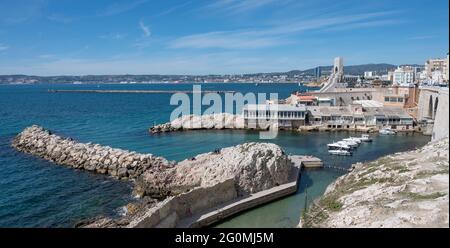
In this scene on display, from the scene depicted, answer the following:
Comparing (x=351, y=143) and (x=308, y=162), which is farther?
(x=351, y=143)

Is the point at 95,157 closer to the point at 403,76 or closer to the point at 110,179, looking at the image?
the point at 110,179

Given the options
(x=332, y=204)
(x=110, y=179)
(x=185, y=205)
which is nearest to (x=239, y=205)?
(x=185, y=205)

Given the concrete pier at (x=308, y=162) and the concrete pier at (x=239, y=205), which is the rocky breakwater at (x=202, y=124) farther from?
the concrete pier at (x=239, y=205)

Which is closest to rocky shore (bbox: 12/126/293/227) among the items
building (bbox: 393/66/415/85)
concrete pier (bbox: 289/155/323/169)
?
concrete pier (bbox: 289/155/323/169)

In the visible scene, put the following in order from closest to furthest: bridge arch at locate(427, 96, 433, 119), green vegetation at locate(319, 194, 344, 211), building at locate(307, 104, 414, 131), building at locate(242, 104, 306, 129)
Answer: green vegetation at locate(319, 194, 344, 211) → building at locate(307, 104, 414, 131) → bridge arch at locate(427, 96, 433, 119) → building at locate(242, 104, 306, 129)

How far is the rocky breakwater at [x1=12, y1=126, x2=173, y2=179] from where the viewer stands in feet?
94.9

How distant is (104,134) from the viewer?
169ft

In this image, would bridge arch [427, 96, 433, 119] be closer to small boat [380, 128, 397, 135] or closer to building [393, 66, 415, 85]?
small boat [380, 128, 397, 135]

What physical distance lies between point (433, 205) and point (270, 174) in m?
12.5

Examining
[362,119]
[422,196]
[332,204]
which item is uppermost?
[422,196]

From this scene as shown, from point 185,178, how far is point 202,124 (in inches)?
1204

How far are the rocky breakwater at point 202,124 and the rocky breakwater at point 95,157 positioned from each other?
17.1m

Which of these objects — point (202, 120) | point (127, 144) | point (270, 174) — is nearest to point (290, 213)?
point (270, 174)

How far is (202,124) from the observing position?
5459 cm
